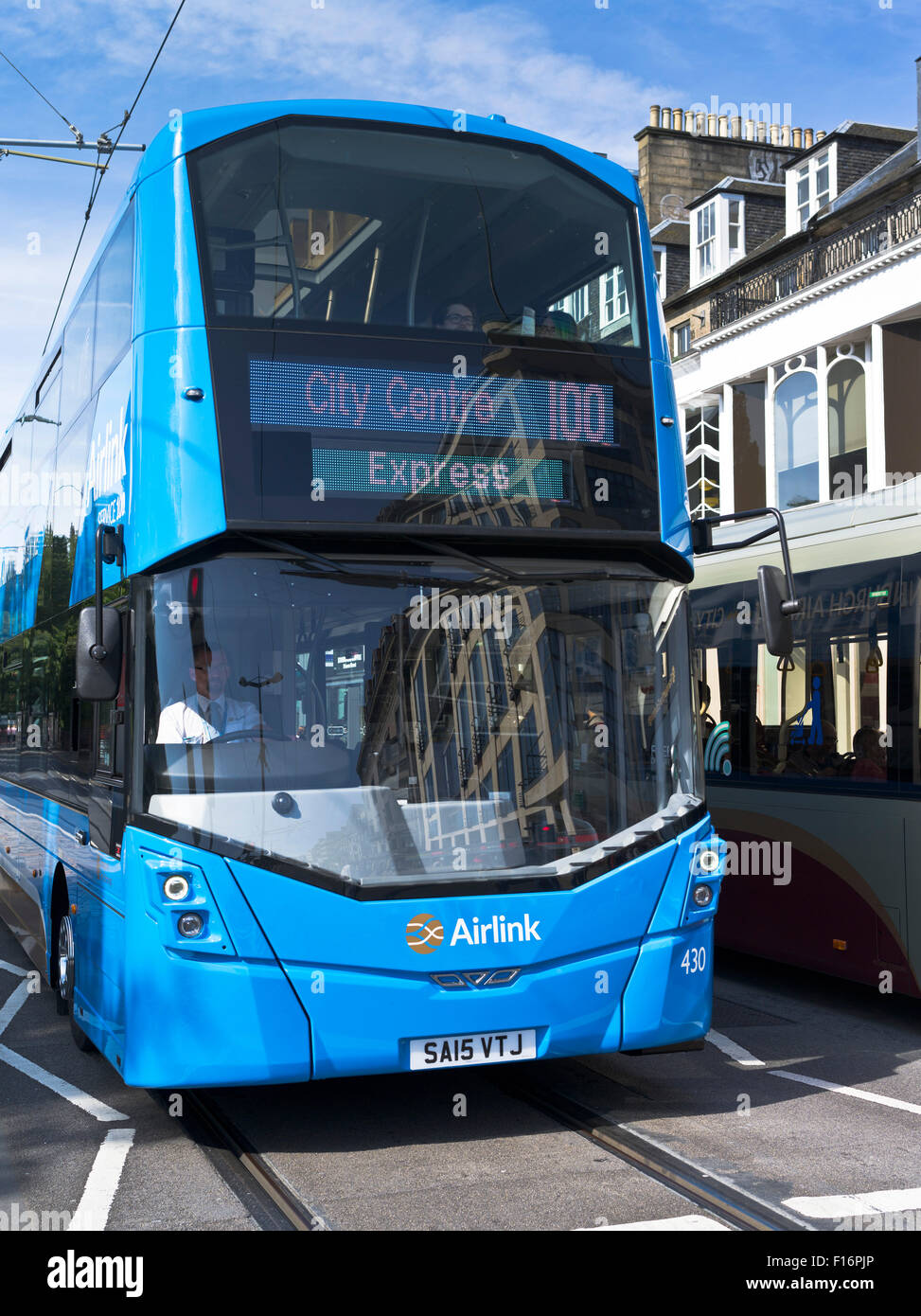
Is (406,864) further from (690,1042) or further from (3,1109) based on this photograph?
(3,1109)

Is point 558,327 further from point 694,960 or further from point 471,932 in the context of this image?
point 694,960

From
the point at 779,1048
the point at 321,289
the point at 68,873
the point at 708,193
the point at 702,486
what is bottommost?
the point at 779,1048

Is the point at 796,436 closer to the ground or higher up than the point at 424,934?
higher up

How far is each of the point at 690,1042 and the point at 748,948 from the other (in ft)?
11.8

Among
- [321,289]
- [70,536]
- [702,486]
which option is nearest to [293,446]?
[321,289]

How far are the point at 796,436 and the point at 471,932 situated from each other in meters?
20.2

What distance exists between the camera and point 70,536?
8.49m

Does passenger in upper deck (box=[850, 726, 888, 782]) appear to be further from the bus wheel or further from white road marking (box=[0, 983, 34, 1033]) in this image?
white road marking (box=[0, 983, 34, 1033])

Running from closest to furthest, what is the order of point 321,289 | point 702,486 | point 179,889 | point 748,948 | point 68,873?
point 179,889 → point 321,289 → point 68,873 → point 748,948 → point 702,486

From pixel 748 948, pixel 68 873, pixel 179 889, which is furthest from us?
pixel 748 948

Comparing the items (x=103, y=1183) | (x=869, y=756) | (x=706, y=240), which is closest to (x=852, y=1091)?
(x=869, y=756)

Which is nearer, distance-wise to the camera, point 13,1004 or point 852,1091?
point 852,1091

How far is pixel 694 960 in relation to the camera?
21.5 feet

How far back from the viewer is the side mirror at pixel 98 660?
20.2 feet
